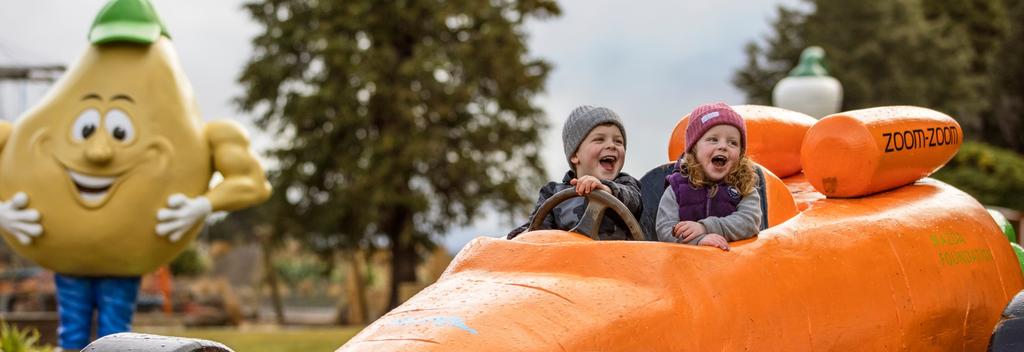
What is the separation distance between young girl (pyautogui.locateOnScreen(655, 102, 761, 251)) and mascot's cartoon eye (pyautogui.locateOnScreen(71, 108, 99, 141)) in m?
5.95

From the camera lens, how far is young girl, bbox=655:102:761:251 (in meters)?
3.50

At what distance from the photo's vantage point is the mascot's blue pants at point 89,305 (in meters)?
8.54

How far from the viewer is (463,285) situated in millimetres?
3070

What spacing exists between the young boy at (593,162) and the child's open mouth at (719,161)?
11.7 inches

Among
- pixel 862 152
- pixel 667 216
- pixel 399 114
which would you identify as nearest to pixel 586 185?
pixel 667 216

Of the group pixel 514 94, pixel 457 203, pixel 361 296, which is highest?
pixel 514 94

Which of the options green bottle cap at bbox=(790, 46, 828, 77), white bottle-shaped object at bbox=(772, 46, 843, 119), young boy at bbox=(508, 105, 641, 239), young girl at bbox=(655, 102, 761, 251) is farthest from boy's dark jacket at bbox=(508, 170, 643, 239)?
green bottle cap at bbox=(790, 46, 828, 77)

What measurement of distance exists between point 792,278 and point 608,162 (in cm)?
69

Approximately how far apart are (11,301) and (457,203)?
26.8 feet

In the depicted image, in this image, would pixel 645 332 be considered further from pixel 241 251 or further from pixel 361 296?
pixel 241 251

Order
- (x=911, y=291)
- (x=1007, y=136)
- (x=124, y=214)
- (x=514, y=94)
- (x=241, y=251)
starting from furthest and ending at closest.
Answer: (x=1007, y=136)
(x=241, y=251)
(x=514, y=94)
(x=124, y=214)
(x=911, y=291)

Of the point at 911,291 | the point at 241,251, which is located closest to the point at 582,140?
the point at 911,291

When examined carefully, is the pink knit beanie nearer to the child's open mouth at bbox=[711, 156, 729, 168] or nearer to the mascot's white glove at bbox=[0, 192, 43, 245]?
the child's open mouth at bbox=[711, 156, 729, 168]

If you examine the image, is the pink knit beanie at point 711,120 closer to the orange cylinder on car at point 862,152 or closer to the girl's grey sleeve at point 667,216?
the girl's grey sleeve at point 667,216
